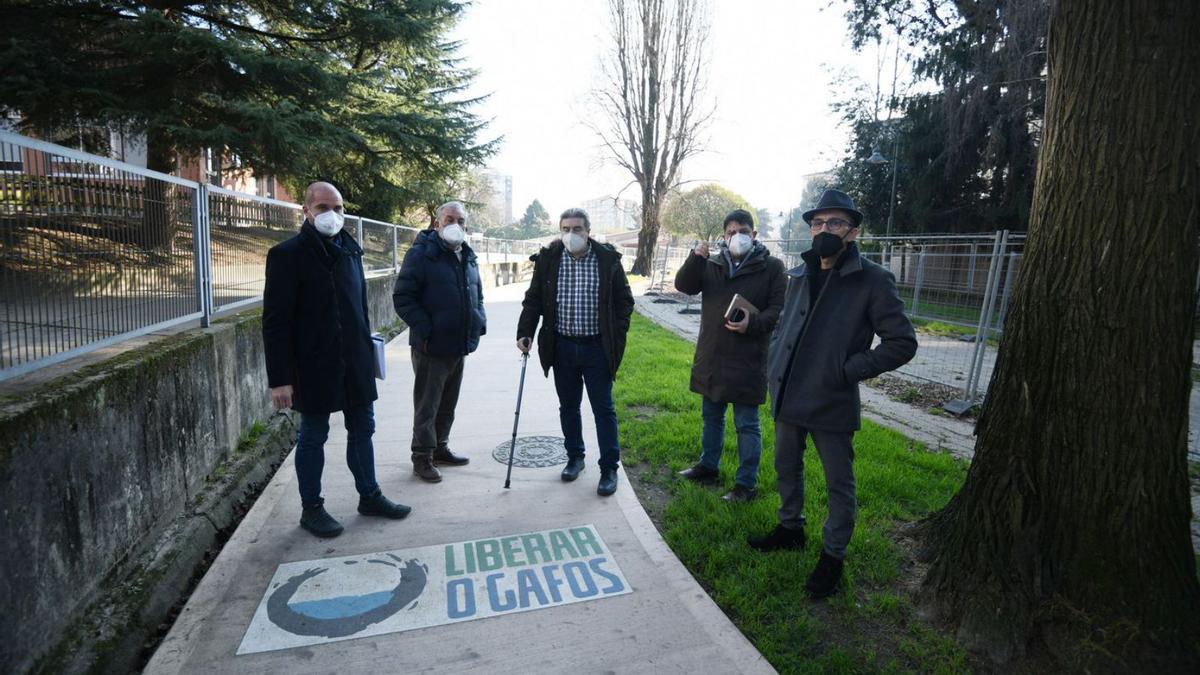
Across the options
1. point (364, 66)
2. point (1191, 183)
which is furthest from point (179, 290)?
point (364, 66)

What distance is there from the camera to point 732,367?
172 inches

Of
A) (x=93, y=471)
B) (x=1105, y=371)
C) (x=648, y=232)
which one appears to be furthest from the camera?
(x=648, y=232)

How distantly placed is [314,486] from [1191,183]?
14.6 ft

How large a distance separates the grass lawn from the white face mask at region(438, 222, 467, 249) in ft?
7.16

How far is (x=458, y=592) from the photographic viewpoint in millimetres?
3184

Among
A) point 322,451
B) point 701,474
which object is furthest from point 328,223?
point 701,474

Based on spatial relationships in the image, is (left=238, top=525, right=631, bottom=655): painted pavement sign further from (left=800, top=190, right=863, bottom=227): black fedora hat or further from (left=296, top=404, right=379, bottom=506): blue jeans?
(left=800, top=190, right=863, bottom=227): black fedora hat

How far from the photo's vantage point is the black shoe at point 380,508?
4.00m

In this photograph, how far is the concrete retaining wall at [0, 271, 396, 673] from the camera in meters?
2.28

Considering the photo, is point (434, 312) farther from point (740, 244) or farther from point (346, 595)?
point (740, 244)

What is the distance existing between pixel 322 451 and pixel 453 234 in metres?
1.72

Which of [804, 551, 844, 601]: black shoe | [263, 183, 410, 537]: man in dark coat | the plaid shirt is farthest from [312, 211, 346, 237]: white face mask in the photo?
[804, 551, 844, 601]: black shoe

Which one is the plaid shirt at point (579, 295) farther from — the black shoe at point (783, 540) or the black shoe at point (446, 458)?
the black shoe at point (783, 540)

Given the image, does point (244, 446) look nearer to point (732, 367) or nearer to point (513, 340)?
point (732, 367)
